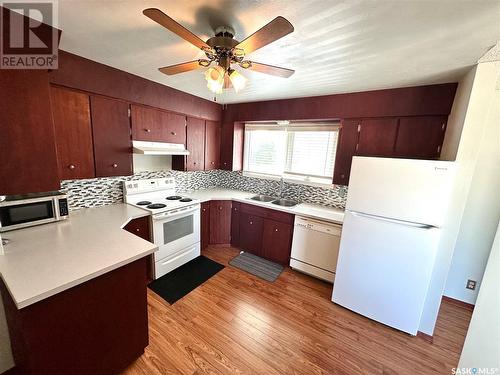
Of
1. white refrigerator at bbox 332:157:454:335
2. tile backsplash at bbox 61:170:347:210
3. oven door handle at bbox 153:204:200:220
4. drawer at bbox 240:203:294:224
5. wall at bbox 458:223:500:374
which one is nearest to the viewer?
wall at bbox 458:223:500:374

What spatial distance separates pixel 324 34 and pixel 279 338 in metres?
2.40

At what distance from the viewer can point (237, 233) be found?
325cm

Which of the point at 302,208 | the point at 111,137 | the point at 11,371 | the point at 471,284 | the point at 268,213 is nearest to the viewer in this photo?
the point at 11,371

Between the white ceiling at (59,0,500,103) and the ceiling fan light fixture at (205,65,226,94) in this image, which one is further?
the ceiling fan light fixture at (205,65,226,94)

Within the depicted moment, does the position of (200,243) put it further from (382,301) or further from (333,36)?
(333,36)

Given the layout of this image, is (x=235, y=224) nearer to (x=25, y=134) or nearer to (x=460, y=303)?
(x=25, y=134)

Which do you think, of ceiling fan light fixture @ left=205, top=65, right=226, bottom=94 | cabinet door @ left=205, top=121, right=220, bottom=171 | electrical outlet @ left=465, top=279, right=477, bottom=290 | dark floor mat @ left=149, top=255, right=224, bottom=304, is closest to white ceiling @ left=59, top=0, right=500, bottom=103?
ceiling fan light fixture @ left=205, top=65, right=226, bottom=94

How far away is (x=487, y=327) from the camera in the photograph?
73cm

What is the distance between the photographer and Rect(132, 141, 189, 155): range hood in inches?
89.5

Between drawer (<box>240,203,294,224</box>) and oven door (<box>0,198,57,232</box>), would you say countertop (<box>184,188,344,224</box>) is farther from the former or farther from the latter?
oven door (<box>0,198,57,232</box>)

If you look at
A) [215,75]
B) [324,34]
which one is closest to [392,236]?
[324,34]

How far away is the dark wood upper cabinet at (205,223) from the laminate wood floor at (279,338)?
84 centimetres

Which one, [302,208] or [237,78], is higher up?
[237,78]

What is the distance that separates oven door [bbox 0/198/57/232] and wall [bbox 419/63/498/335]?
3.46 metres
